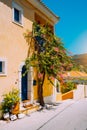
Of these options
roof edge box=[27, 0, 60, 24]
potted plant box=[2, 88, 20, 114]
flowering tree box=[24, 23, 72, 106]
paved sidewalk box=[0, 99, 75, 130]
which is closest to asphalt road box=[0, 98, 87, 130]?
paved sidewalk box=[0, 99, 75, 130]

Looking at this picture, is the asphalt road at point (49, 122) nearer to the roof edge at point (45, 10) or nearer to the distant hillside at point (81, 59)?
the roof edge at point (45, 10)

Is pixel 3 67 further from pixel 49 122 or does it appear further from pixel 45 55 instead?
pixel 49 122

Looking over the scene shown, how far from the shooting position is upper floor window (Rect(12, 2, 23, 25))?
14898 mm

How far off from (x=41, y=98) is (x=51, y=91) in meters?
3.18

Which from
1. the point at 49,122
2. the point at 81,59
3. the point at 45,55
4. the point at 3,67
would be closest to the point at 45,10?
the point at 45,55

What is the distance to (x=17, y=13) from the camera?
51.2ft

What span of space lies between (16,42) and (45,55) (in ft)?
7.80

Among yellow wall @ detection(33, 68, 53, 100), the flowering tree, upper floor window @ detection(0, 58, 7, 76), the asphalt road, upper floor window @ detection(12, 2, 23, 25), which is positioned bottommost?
the asphalt road

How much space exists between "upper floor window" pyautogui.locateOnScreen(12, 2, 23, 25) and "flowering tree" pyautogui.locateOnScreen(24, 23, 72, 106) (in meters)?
1.09

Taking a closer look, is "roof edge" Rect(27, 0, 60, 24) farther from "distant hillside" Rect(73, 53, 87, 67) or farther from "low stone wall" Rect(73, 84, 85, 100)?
"distant hillside" Rect(73, 53, 87, 67)

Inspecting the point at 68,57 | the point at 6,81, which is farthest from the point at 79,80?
the point at 6,81

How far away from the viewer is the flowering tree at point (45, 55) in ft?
53.2

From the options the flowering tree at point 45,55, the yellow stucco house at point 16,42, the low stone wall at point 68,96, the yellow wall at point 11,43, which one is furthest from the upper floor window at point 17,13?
the low stone wall at point 68,96

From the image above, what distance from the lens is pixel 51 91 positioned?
20.6m
